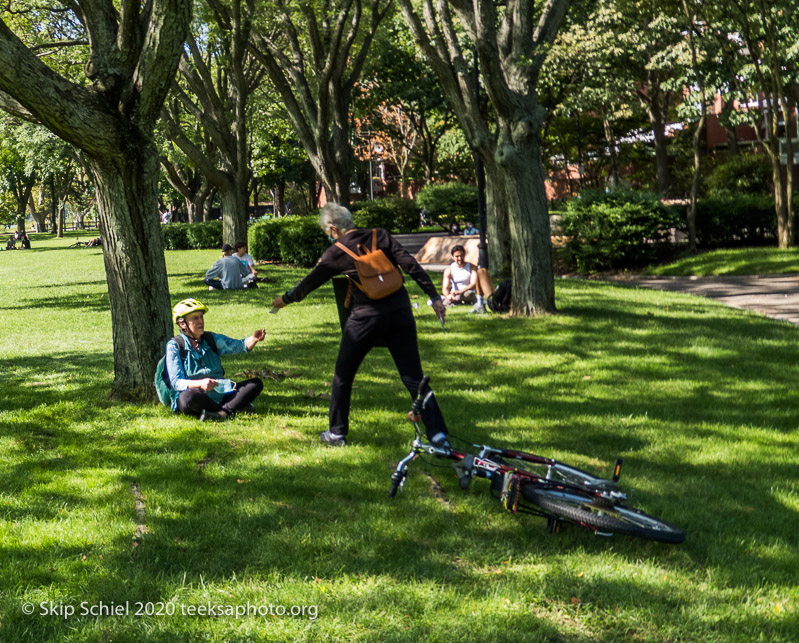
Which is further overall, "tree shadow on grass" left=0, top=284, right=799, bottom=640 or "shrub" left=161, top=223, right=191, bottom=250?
"shrub" left=161, top=223, right=191, bottom=250

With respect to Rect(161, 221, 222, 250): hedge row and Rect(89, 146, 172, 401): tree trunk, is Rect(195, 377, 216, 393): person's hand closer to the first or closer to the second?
Rect(89, 146, 172, 401): tree trunk

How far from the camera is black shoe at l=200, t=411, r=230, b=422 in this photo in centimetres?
743

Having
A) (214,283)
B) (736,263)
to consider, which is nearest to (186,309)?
(214,283)

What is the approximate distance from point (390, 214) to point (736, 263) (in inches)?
779

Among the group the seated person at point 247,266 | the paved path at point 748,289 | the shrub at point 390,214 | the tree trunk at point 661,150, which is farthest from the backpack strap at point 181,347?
the tree trunk at point 661,150

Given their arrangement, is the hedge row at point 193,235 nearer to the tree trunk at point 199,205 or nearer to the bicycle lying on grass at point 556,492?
the tree trunk at point 199,205

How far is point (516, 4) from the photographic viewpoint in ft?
40.2

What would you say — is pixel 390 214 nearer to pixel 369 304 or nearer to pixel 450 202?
pixel 450 202

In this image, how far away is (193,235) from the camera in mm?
40562

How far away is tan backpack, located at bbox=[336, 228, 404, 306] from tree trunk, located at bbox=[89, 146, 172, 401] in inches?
111

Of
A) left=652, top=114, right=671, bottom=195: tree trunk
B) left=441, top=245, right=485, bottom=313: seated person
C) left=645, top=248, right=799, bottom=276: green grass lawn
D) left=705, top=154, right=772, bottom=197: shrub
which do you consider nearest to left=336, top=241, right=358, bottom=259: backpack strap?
left=441, top=245, right=485, bottom=313: seated person

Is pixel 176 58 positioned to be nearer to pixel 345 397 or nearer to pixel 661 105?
pixel 345 397

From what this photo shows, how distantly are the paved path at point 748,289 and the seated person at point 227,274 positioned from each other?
909cm

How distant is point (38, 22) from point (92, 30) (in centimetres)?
1661
